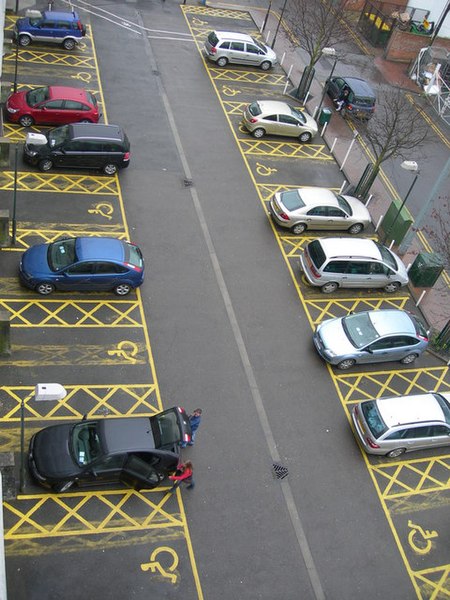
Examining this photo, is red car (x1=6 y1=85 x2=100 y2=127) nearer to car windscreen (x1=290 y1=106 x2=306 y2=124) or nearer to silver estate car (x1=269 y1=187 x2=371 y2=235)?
silver estate car (x1=269 y1=187 x2=371 y2=235)

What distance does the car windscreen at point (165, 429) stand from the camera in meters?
15.5

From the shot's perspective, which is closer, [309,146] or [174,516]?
[174,516]

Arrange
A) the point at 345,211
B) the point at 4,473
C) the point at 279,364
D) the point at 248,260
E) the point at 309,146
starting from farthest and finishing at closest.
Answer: the point at 309,146, the point at 345,211, the point at 248,260, the point at 279,364, the point at 4,473

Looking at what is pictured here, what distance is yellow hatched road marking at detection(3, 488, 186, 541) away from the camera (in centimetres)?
1443

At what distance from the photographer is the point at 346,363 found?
19.6m

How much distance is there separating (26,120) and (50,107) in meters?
1.17

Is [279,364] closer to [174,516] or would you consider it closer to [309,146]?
[174,516]

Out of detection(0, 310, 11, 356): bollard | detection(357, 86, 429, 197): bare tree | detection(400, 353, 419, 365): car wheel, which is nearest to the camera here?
detection(0, 310, 11, 356): bollard

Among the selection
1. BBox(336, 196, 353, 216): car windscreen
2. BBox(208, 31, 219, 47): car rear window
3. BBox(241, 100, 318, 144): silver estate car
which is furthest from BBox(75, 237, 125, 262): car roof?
BBox(208, 31, 219, 47): car rear window

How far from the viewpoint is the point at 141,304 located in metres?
20.2

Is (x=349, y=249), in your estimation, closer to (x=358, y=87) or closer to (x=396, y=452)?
(x=396, y=452)

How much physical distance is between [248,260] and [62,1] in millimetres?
23121

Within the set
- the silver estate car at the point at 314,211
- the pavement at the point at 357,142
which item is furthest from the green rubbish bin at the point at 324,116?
the silver estate car at the point at 314,211

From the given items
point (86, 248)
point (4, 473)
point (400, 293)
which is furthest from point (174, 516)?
point (400, 293)
